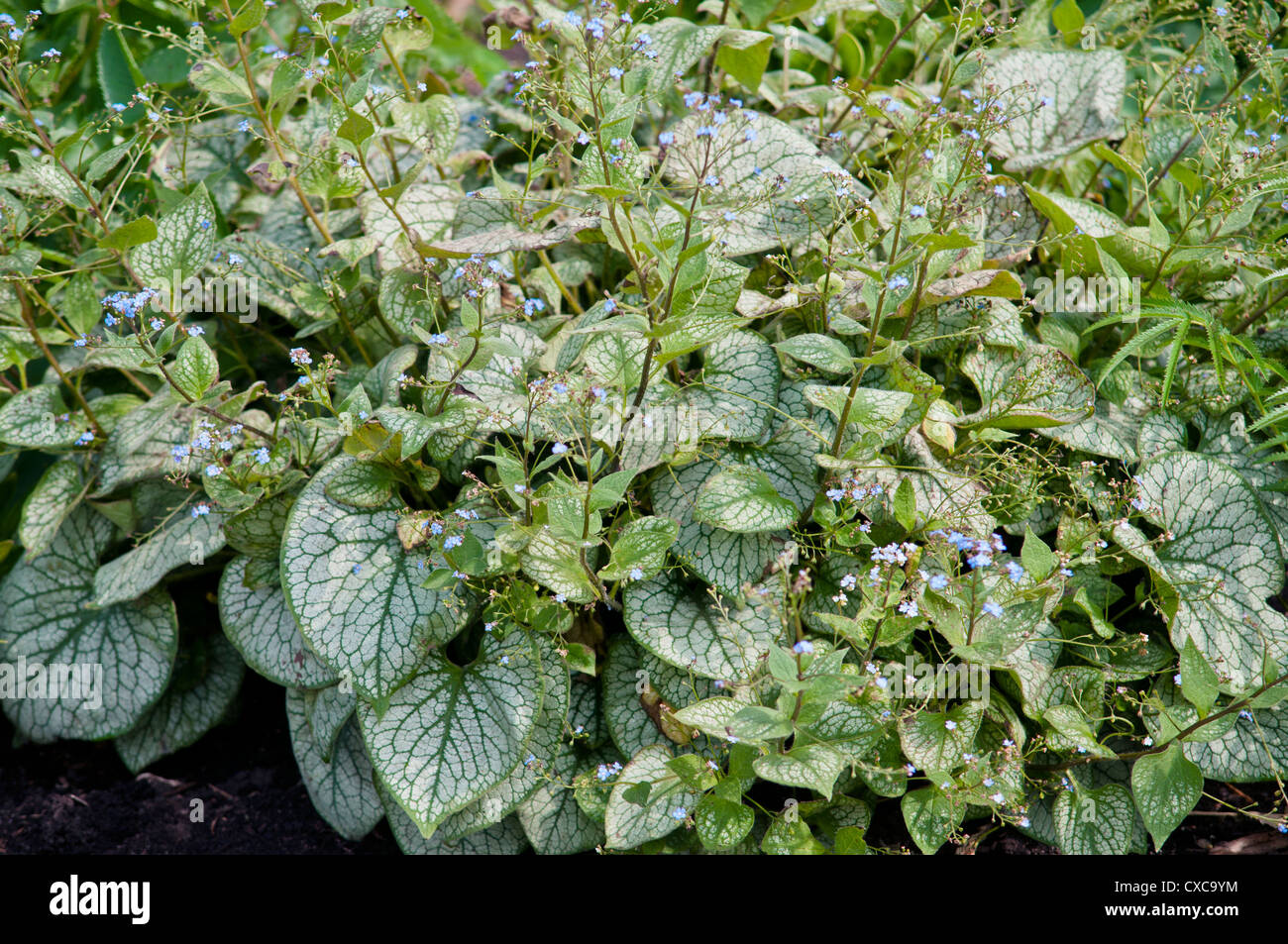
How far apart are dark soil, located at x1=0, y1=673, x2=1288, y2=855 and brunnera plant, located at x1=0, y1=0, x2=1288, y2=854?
0.09 m

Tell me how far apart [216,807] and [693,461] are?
1.43 meters

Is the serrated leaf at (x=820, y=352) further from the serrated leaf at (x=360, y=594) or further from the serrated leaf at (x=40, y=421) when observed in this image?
the serrated leaf at (x=40, y=421)

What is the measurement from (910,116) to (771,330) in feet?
1.77

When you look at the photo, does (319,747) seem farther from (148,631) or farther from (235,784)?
(148,631)

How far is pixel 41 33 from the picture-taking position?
3293 mm

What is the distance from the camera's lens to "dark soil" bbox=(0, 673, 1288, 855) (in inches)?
86.4

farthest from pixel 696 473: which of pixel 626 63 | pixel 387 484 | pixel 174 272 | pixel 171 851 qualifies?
pixel 171 851

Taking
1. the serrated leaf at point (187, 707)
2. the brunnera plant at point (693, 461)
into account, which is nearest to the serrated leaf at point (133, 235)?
the brunnera plant at point (693, 461)

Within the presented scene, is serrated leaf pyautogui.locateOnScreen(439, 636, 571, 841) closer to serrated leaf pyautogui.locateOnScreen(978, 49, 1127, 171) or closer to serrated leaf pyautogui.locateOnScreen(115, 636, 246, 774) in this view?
serrated leaf pyautogui.locateOnScreen(115, 636, 246, 774)

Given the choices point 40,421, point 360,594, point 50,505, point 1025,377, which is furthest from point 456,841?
point 1025,377

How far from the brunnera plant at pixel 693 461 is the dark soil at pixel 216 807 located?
90 mm

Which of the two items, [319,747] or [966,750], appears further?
[319,747]

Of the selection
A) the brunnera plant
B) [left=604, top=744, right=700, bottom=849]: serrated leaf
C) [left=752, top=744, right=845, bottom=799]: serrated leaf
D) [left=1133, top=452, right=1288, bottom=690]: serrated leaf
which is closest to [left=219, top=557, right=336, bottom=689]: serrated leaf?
the brunnera plant

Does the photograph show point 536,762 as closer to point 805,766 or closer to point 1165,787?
point 805,766
